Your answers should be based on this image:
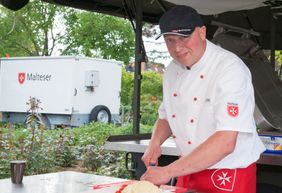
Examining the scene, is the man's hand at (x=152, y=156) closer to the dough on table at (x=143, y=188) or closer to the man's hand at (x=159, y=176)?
the man's hand at (x=159, y=176)

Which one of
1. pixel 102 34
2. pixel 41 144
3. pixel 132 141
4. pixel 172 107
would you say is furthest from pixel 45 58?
pixel 172 107

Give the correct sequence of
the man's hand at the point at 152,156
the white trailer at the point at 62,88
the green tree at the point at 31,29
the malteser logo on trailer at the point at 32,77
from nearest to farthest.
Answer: the man's hand at the point at 152,156
the white trailer at the point at 62,88
the green tree at the point at 31,29
the malteser logo on trailer at the point at 32,77

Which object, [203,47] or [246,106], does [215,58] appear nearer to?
[203,47]

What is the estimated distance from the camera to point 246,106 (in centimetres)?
195

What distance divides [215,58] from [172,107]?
0.31m

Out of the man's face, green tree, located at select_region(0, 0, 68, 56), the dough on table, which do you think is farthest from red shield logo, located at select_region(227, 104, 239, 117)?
green tree, located at select_region(0, 0, 68, 56)

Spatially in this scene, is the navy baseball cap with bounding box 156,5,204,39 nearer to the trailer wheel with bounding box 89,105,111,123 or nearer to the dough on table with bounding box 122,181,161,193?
the dough on table with bounding box 122,181,161,193

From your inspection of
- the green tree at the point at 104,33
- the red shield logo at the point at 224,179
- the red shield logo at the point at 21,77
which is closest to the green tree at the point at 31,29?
the green tree at the point at 104,33

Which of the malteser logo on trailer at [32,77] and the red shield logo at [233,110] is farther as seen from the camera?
the malteser logo on trailer at [32,77]

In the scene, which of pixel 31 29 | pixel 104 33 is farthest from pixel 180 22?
pixel 31 29

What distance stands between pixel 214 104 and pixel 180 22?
37 cm

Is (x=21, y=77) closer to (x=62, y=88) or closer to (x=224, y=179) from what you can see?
(x=62, y=88)

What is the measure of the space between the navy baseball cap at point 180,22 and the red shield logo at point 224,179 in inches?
23.3

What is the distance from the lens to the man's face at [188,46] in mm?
1969
